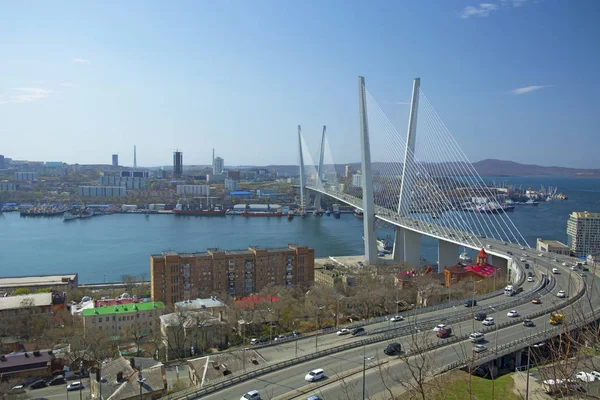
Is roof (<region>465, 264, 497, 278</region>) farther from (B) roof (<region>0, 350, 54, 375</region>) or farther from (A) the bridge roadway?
(B) roof (<region>0, 350, 54, 375</region>)

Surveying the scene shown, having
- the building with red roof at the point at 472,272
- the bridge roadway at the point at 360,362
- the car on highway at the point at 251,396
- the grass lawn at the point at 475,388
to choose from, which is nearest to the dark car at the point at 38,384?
the bridge roadway at the point at 360,362

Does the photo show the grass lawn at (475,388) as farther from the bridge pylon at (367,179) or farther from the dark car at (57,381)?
the bridge pylon at (367,179)

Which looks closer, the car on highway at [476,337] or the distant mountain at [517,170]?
the car on highway at [476,337]

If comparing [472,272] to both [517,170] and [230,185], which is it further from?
[517,170]

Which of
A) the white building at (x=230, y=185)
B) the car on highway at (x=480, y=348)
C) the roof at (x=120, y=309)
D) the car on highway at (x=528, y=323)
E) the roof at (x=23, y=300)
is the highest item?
the white building at (x=230, y=185)

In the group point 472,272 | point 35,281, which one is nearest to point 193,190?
point 35,281

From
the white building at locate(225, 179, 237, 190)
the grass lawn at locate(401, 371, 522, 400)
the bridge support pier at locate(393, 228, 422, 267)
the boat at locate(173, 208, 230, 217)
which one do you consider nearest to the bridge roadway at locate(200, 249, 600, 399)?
the grass lawn at locate(401, 371, 522, 400)

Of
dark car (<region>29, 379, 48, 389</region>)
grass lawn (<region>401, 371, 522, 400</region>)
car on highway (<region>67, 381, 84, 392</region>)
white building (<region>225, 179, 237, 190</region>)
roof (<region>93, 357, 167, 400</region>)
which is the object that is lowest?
dark car (<region>29, 379, 48, 389</region>)
